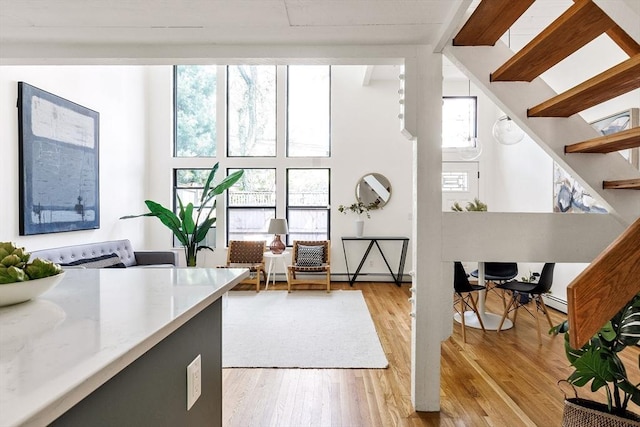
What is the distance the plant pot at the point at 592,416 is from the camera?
5.05 ft

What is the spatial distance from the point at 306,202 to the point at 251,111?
1.93 m

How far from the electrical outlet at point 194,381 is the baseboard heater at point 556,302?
14.9ft

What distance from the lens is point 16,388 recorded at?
48 cm

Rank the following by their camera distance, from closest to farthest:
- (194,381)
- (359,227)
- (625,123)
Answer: (194,381), (625,123), (359,227)

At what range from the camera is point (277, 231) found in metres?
5.70

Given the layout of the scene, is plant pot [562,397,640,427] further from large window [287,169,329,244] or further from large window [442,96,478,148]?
large window [442,96,478,148]

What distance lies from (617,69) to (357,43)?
1341mm

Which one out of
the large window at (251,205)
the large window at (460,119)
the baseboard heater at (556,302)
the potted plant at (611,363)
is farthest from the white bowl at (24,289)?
the large window at (460,119)

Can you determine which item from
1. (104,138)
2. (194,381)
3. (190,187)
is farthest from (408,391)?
(190,187)

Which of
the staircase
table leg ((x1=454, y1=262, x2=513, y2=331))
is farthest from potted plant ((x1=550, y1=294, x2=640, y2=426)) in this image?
table leg ((x1=454, y1=262, x2=513, y2=331))

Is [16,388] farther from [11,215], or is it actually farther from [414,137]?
[11,215]

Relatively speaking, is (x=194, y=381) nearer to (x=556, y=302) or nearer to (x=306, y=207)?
(x=556, y=302)

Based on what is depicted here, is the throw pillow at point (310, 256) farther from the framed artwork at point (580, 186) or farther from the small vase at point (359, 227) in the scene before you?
the framed artwork at point (580, 186)

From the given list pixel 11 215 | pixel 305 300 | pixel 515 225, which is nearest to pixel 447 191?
pixel 305 300
